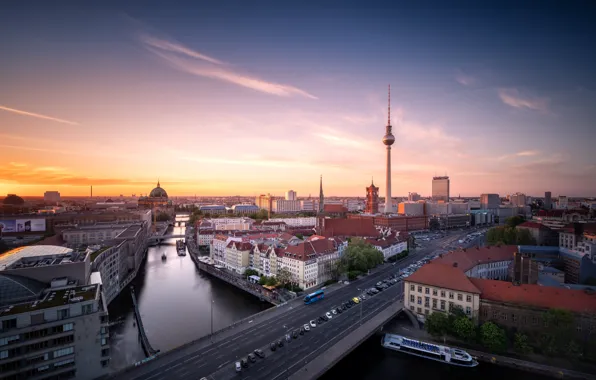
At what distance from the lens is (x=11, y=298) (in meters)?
26.5

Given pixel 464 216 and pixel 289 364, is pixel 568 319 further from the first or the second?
pixel 464 216

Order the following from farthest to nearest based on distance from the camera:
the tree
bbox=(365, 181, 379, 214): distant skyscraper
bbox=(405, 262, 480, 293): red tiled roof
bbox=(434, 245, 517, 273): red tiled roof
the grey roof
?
1. bbox=(365, 181, 379, 214): distant skyscraper
2. the tree
3. bbox=(434, 245, 517, 273): red tiled roof
4. bbox=(405, 262, 480, 293): red tiled roof
5. the grey roof

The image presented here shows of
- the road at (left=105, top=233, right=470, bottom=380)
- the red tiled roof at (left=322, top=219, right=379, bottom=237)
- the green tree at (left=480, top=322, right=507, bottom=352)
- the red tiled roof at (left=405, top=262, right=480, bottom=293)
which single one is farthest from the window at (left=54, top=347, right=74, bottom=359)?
the red tiled roof at (left=322, top=219, right=379, bottom=237)

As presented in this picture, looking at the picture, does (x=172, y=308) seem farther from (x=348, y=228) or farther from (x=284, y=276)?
(x=348, y=228)

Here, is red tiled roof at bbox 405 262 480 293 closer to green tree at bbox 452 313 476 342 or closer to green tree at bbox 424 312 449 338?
green tree at bbox 452 313 476 342

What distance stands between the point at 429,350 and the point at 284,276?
81.1 ft

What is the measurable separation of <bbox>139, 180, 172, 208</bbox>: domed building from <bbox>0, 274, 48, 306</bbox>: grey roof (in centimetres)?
15924

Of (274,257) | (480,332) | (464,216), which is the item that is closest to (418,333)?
(480,332)

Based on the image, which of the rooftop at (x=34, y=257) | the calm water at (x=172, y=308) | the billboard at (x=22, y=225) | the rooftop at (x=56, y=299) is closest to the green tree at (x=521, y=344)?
the calm water at (x=172, y=308)

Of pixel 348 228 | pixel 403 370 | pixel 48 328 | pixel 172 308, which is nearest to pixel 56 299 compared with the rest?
pixel 48 328

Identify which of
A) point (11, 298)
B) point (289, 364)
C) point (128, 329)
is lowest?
point (128, 329)

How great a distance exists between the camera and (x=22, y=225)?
7906cm

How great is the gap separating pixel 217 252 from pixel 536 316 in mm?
56599

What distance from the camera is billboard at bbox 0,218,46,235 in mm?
76438
